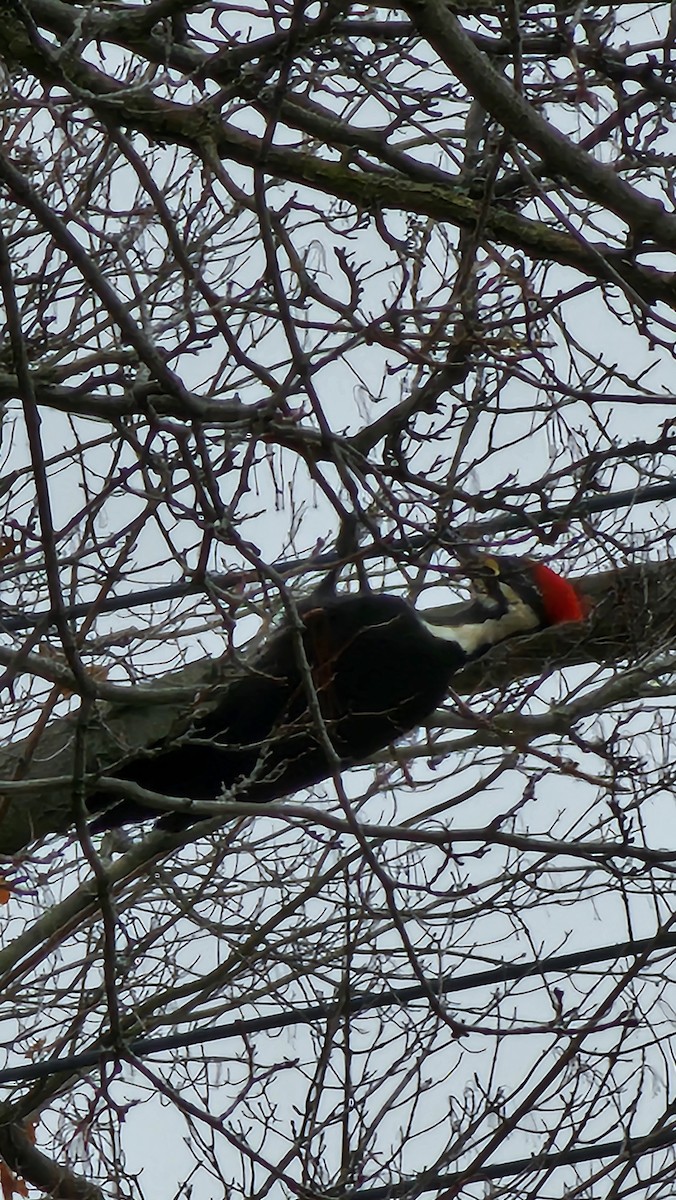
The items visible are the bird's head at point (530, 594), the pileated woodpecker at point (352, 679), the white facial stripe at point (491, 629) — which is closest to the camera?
the pileated woodpecker at point (352, 679)

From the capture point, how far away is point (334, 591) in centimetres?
442

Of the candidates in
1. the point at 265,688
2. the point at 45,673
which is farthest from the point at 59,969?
the point at 45,673

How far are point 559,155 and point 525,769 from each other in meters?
1.74

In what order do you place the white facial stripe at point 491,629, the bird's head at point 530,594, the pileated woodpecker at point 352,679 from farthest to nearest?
the white facial stripe at point 491,629, the bird's head at point 530,594, the pileated woodpecker at point 352,679

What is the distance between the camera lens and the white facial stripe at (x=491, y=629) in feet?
14.6

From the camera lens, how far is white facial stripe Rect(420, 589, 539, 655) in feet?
14.6

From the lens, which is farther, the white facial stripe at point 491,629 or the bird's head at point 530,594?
the white facial stripe at point 491,629

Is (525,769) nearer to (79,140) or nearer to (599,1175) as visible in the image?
(599,1175)

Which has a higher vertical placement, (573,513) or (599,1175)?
(573,513)

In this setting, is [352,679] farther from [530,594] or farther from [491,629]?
[530,594]

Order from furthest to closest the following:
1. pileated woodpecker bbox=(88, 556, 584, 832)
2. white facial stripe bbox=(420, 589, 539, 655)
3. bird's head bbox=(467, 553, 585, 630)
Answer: white facial stripe bbox=(420, 589, 539, 655)
bird's head bbox=(467, 553, 585, 630)
pileated woodpecker bbox=(88, 556, 584, 832)

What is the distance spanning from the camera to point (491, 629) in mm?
4578

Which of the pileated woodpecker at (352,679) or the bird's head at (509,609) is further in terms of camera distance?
the bird's head at (509,609)

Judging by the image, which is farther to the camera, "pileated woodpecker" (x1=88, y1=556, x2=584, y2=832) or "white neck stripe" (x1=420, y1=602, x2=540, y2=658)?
"white neck stripe" (x1=420, y1=602, x2=540, y2=658)
